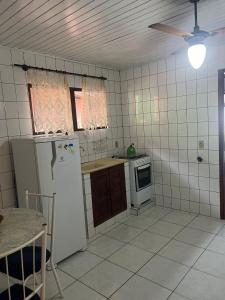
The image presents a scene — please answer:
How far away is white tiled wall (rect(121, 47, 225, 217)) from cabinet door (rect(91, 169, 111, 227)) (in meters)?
1.11

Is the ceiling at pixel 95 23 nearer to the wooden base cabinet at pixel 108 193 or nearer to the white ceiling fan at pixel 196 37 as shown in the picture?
the white ceiling fan at pixel 196 37

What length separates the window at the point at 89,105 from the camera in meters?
3.41

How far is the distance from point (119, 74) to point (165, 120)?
1.25m

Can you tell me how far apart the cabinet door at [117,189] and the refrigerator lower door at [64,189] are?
722mm

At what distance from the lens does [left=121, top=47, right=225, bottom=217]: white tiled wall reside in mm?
3238

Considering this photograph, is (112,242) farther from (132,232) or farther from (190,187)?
(190,187)

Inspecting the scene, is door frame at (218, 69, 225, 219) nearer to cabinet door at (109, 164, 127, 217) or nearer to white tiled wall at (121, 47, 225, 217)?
white tiled wall at (121, 47, 225, 217)

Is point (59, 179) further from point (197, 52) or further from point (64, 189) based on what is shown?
point (197, 52)

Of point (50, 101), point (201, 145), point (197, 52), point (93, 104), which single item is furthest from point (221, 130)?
point (50, 101)

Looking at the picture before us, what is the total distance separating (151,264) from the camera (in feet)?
7.81

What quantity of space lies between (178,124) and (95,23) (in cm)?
201

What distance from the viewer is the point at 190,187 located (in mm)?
3564

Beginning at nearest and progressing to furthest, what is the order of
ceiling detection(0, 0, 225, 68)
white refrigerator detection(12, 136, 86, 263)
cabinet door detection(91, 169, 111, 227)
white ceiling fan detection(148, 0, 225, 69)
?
1. white ceiling fan detection(148, 0, 225, 69)
2. ceiling detection(0, 0, 225, 68)
3. white refrigerator detection(12, 136, 86, 263)
4. cabinet door detection(91, 169, 111, 227)

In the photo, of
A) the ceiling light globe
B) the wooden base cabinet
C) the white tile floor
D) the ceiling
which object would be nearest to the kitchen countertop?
the wooden base cabinet
